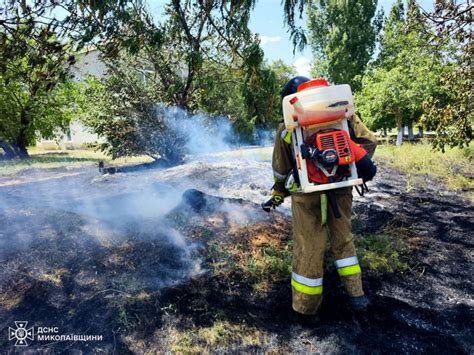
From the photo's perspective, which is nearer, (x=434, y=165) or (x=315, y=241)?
(x=315, y=241)

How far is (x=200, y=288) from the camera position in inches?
106

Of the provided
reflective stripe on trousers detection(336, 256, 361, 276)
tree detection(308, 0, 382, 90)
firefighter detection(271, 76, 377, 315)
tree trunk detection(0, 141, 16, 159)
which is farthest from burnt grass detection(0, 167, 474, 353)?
tree detection(308, 0, 382, 90)

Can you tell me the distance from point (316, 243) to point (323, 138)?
727 mm

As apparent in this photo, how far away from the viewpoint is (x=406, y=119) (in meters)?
18.7

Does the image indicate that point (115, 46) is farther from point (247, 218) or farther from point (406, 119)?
point (406, 119)

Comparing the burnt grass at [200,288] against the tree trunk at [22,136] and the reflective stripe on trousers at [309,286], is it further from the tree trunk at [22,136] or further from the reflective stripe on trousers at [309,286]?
the tree trunk at [22,136]

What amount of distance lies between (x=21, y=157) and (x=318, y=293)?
15.6m

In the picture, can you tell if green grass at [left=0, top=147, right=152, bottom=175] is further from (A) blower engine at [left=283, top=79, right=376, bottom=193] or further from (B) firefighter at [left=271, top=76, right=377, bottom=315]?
(A) blower engine at [left=283, top=79, right=376, bottom=193]

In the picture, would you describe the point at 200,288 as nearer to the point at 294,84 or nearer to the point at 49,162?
the point at 294,84

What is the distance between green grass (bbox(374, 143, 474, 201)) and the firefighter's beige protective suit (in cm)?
433

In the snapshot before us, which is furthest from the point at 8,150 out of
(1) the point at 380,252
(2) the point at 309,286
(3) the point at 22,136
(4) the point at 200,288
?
(2) the point at 309,286

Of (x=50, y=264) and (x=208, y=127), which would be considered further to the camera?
(x=208, y=127)

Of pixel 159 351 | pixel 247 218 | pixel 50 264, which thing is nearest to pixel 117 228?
pixel 50 264

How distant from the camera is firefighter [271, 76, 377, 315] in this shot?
7.55 feet
